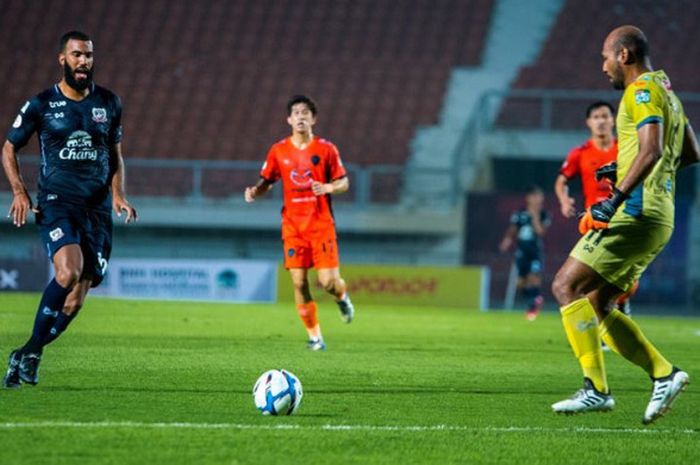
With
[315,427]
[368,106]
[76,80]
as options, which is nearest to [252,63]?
[368,106]

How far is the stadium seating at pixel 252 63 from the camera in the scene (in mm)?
28453

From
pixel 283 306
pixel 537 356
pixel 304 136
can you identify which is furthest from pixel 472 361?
pixel 283 306

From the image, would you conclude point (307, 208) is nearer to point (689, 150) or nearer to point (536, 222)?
point (689, 150)

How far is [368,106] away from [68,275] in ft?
69.6

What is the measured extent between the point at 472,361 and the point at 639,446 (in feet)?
17.2

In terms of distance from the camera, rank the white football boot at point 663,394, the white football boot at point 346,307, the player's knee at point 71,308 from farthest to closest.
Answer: the white football boot at point 346,307 → the player's knee at point 71,308 → the white football boot at point 663,394

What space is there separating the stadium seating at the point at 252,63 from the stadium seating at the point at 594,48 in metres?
1.92

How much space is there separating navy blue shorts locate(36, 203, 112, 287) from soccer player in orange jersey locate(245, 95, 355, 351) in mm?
3799

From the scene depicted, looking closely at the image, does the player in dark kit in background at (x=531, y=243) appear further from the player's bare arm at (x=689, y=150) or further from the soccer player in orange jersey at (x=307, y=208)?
the player's bare arm at (x=689, y=150)

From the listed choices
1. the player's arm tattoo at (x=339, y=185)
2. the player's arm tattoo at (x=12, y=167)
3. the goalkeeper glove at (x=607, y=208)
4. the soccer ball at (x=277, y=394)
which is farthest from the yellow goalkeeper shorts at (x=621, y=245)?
the player's arm tattoo at (x=339, y=185)

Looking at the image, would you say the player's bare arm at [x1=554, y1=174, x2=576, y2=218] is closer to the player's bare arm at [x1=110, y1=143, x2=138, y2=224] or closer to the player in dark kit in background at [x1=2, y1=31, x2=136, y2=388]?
the player's bare arm at [x1=110, y1=143, x2=138, y2=224]

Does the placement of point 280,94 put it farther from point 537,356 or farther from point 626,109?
point 626,109

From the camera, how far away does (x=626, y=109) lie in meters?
7.39

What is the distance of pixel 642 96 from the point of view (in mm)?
7215
